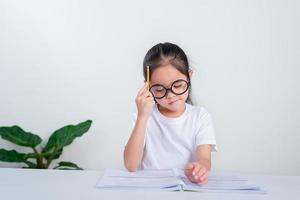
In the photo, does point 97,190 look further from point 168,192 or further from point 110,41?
point 110,41

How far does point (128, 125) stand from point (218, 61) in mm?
745

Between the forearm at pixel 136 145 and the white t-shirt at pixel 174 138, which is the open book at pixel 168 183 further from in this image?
the white t-shirt at pixel 174 138

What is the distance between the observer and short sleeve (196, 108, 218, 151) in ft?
4.19

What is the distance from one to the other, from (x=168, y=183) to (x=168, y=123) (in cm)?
51

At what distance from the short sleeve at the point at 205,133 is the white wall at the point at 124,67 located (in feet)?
3.42

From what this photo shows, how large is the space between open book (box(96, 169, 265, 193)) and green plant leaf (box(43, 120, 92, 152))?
4.02ft

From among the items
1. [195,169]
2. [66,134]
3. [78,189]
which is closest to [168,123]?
[195,169]

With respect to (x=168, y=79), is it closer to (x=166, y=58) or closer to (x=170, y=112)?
(x=166, y=58)

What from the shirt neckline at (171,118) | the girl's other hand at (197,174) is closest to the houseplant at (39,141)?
the shirt neckline at (171,118)

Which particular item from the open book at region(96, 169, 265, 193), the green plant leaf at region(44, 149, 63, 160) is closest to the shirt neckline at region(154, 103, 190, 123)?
the open book at region(96, 169, 265, 193)

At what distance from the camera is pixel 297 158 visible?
240 centimetres

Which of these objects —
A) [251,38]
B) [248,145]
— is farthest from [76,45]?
[248,145]

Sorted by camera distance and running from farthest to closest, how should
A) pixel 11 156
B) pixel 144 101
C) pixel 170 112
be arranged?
pixel 11 156
pixel 170 112
pixel 144 101

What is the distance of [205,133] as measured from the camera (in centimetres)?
130
